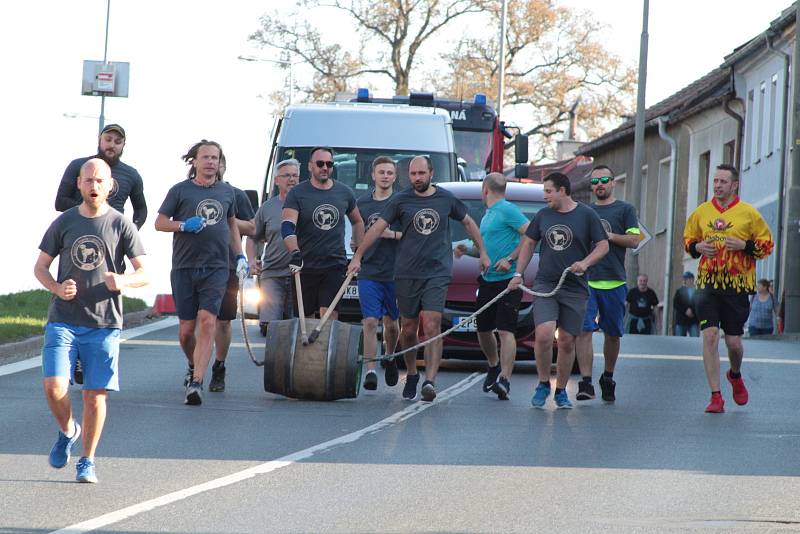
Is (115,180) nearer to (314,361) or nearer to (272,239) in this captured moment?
(314,361)

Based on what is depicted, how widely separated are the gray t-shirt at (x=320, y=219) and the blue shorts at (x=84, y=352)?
5169 mm

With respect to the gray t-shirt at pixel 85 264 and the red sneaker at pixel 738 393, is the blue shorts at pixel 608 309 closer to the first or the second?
the red sneaker at pixel 738 393

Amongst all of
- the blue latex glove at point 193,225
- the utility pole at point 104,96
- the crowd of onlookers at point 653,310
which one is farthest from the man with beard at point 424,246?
the utility pole at point 104,96

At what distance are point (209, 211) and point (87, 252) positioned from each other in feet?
13.8

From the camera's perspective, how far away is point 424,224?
1348 centimetres

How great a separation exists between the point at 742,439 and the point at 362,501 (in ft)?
13.1

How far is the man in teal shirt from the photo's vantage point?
46.1ft

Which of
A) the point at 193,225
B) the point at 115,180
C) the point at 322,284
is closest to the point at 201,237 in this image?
the point at 193,225

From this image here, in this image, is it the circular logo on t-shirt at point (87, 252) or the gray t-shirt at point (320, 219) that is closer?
the circular logo on t-shirt at point (87, 252)

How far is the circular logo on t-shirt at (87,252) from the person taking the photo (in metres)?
8.82

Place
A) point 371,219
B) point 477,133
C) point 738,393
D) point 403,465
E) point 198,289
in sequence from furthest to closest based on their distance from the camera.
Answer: point 477,133, point 371,219, point 738,393, point 198,289, point 403,465

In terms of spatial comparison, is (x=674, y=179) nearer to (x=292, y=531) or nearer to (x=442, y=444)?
(x=442, y=444)

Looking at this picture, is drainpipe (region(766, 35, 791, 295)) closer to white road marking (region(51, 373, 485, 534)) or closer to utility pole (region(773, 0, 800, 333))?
utility pole (region(773, 0, 800, 333))

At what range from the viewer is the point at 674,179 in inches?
1986
